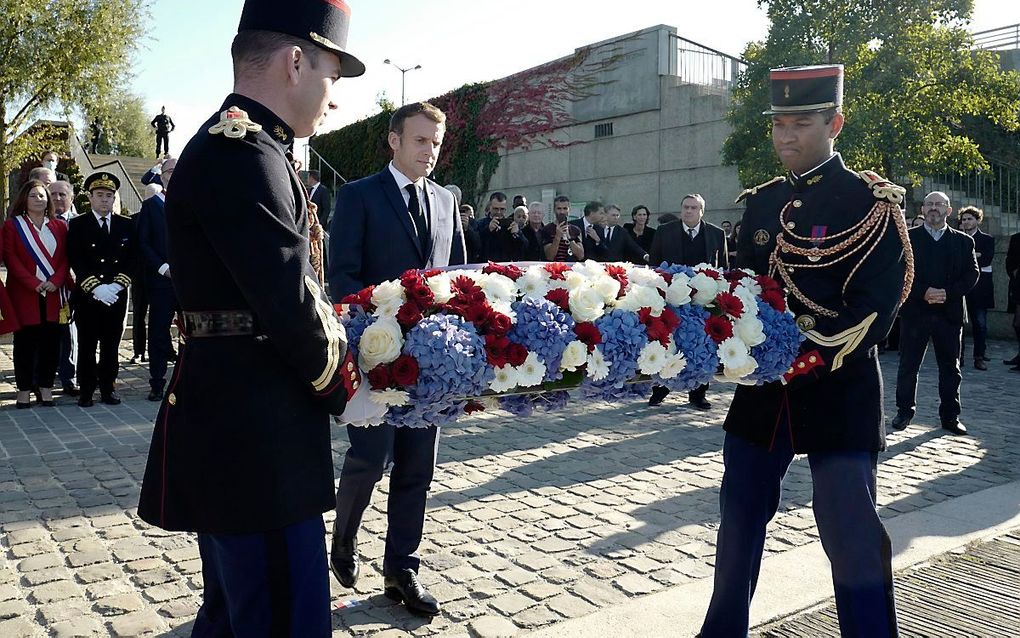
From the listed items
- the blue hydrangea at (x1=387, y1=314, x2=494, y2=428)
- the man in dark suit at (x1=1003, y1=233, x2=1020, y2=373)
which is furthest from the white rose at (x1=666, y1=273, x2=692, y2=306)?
the man in dark suit at (x1=1003, y1=233, x2=1020, y2=373)

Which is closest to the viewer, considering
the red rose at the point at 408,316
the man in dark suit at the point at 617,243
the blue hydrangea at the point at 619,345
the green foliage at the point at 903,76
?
the red rose at the point at 408,316

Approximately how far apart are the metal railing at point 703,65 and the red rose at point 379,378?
71.7 ft

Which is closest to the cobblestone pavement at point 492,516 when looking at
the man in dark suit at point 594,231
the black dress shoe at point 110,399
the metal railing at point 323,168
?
the black dress shoe at point 110,399

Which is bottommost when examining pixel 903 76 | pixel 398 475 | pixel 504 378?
pixel 398 475

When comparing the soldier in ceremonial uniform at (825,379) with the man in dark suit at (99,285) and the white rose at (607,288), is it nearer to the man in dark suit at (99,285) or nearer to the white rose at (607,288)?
the white rose at (607,288)

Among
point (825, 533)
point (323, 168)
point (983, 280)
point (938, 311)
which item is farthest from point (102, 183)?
point (323, 168)

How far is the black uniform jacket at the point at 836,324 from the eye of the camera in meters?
3.06

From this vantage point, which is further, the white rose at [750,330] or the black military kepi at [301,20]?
the white rose at [750,330]

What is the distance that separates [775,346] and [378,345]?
1.39 metres

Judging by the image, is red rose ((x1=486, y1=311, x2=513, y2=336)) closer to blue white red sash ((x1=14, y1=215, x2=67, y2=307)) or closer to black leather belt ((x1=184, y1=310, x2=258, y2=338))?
black leather belt ((x1=184, y1=310, x2=258, y2=338))

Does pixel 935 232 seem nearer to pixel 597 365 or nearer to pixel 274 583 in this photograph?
pixel 597 365

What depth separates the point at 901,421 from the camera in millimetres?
7988

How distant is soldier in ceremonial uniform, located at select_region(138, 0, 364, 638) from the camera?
2.10m

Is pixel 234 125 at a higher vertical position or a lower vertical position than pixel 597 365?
higher
